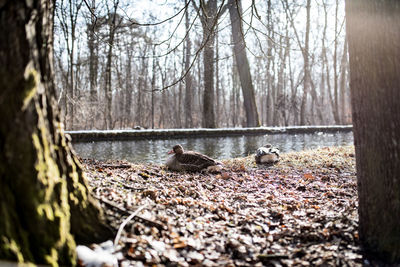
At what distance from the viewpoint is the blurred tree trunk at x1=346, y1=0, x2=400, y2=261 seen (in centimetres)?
217

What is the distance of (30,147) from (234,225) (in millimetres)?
2038

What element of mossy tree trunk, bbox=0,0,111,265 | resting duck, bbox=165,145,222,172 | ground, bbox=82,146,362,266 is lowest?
ground, bbox=82,146,362,266

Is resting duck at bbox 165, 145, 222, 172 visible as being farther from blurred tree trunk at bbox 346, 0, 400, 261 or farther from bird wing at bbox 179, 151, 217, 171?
blurred tree trunk at bbox 346, 0, 400, 261

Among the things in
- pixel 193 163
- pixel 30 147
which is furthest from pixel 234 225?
pixel 193 163

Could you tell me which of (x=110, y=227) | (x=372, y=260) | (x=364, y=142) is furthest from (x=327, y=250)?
(x=110, y=227)

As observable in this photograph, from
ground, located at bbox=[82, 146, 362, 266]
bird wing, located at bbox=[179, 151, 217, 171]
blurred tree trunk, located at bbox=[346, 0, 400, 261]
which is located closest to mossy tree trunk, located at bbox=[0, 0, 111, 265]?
ground, located at bbox=[82, 146, 362, 266]

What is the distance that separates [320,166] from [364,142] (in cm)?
484

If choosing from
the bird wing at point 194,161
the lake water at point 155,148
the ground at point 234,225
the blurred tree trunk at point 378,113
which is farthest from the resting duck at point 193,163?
the blurred tree trunk at point 378,113

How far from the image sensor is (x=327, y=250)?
2.33 metres

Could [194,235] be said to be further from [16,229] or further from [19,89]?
[19,89]

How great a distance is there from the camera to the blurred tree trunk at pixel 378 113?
2172mm

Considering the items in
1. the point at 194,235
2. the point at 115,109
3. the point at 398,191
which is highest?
the point at 115,109

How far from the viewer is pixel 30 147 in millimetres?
1594

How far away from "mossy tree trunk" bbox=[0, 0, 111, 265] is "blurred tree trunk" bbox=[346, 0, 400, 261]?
232 centimetres
